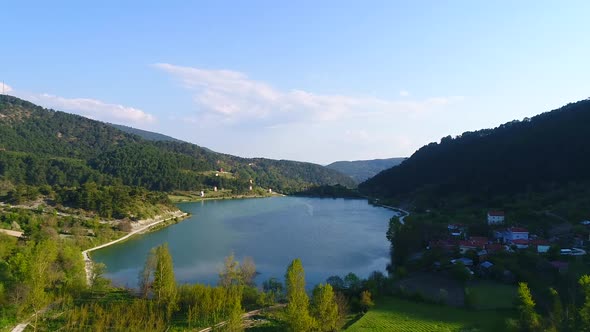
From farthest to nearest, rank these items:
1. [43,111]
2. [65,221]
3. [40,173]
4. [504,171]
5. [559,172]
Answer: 1. [43,111]
2. [40,173]
3. [504,171]
4. [559,172]
5. [65,221]

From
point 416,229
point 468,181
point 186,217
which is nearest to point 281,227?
point 186,217

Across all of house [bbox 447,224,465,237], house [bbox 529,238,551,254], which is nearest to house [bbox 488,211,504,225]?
house [bbox 447,224,465,237]

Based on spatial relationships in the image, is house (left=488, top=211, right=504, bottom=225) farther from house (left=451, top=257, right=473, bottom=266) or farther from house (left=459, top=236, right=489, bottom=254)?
house (left=451, top=257, right=473, bottom=266)

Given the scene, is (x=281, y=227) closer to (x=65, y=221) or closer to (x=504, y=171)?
(x=65, y=221)

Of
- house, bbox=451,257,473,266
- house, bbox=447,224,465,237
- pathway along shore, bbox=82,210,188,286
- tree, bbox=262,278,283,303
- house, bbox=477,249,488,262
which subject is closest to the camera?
tree, bbox=262,278,283,303

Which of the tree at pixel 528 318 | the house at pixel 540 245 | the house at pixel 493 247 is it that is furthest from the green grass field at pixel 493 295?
the house at pixel 540 245

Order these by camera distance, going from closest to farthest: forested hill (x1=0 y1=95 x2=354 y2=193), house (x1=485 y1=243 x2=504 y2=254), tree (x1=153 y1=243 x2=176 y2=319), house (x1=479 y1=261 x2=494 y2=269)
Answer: tree (x1=153 y1=243 x2=176 y2=319)
house (x1=479 y1=261 x2=494 y2=269)
house (x1=485 y1=243 x2=504 y2=254)
forested hill (x1=0 y1=95 x2=354 y2=193)

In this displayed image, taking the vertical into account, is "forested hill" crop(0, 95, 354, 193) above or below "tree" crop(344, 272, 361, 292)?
above
